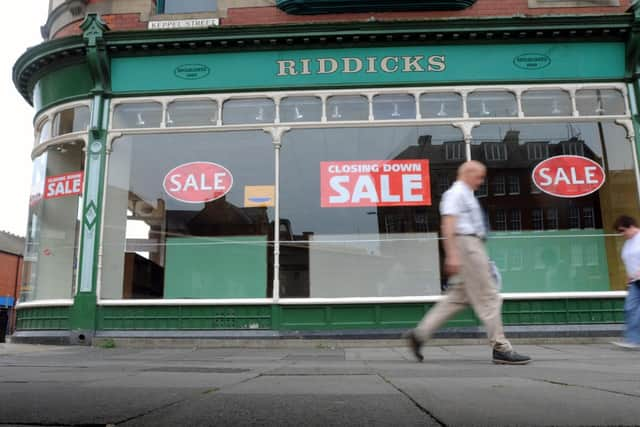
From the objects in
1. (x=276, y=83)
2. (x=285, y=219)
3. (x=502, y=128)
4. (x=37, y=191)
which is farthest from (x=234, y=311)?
(x=502, y=128)

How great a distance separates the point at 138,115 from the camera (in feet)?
32.9

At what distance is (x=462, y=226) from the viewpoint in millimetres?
4633

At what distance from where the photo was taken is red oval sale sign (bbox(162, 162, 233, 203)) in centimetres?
969

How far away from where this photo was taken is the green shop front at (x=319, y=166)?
30.6 feet

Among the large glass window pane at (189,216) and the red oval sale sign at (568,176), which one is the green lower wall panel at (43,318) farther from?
the red oval sale sign at (568,176)

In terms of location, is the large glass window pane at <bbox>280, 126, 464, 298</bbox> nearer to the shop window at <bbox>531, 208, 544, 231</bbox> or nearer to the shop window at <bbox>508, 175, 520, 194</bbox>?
the shop window at <bbox>508, 175, 520, 194</bbox>

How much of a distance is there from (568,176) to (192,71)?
7.15m

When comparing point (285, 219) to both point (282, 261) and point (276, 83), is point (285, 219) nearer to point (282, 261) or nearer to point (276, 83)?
point (282, 261)

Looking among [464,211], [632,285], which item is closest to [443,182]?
[632,285]

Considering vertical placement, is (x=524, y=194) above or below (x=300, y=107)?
below

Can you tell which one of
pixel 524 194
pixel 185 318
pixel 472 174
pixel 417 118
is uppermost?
pixel 417 118

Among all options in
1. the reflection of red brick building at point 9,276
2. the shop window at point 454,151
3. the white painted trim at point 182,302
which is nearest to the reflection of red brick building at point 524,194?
the shop window at point 454,151

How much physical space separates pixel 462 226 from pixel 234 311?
546cm

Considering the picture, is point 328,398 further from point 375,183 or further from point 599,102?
point 599,102
